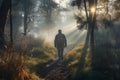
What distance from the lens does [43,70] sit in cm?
1609

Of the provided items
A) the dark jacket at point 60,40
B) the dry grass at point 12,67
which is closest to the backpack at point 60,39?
the dark jacket at point 60,40

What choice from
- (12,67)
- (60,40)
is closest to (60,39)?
(60,40)

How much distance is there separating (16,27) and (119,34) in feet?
79.1

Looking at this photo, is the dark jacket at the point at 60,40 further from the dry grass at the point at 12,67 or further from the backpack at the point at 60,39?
the dry grass at the point at 12,67

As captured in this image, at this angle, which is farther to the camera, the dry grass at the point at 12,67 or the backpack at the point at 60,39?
the backpack at the point at 60,39

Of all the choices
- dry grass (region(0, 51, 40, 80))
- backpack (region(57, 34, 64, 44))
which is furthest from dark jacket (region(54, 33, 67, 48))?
dry grass (region(0, 51, 40, 80))

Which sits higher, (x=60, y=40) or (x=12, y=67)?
(x=60, y=40)

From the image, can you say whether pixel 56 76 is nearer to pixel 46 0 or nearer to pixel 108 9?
pixel 108 9

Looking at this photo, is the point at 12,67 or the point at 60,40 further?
the point at 60,40

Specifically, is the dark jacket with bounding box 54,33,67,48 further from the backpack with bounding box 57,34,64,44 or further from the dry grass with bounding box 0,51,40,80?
the dry grass with bounding box 0,51,40,80

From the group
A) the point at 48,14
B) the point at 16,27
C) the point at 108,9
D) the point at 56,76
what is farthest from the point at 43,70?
the point at 16,27

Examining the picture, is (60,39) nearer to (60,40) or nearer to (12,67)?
(60,40)

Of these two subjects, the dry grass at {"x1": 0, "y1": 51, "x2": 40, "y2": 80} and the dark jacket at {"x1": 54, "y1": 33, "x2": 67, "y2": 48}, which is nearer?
the dry grass at {"x1": 0, "y1": 51, "x2": 40, "y2": 80}

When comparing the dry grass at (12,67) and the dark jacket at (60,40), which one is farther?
the dark jacket at (60,40)
